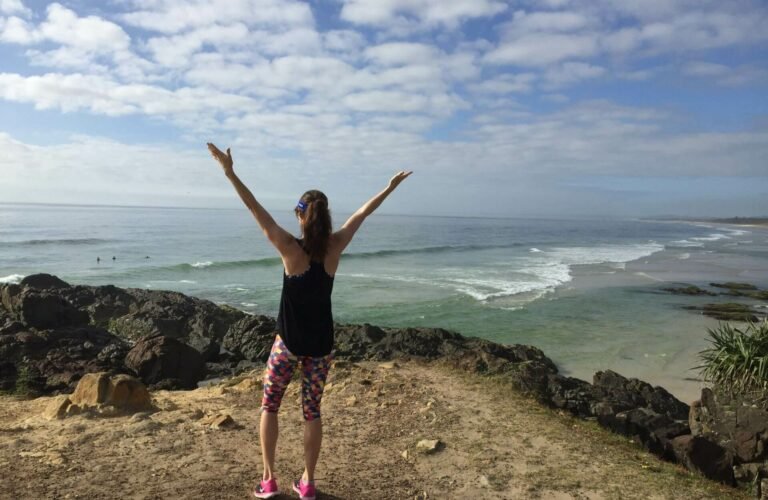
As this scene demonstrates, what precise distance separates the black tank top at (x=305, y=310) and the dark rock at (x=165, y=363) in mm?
6320

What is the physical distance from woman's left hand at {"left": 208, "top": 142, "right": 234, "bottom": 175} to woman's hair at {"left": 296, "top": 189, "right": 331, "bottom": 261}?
0.52 metres

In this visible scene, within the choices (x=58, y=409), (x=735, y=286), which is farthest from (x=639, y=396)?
(x=735, y=286)

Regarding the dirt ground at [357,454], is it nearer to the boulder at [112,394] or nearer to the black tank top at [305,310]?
the boulder at [112,394]

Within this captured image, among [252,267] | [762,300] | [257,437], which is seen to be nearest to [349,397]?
[257,437]

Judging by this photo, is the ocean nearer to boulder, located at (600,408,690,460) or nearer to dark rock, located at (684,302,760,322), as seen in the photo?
dark rock, located at (684,302,760,322)

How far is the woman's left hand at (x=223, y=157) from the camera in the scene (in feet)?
11.4

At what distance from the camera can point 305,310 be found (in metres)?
3.51

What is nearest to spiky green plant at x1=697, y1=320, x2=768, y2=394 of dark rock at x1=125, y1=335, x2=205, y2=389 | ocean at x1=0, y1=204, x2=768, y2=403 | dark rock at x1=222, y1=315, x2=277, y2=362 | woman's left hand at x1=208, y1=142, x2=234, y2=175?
ocean at x1=0, y1=204, x2=768, y2=403

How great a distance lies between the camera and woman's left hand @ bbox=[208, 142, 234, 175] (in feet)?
11.4

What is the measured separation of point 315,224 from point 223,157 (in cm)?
74

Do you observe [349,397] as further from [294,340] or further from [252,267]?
[252,267]

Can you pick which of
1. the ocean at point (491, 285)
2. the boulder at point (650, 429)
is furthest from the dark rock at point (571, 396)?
the ocean at point (491, 285)

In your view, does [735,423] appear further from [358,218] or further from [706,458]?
[358,218]

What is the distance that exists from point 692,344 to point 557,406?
30.2 feet
